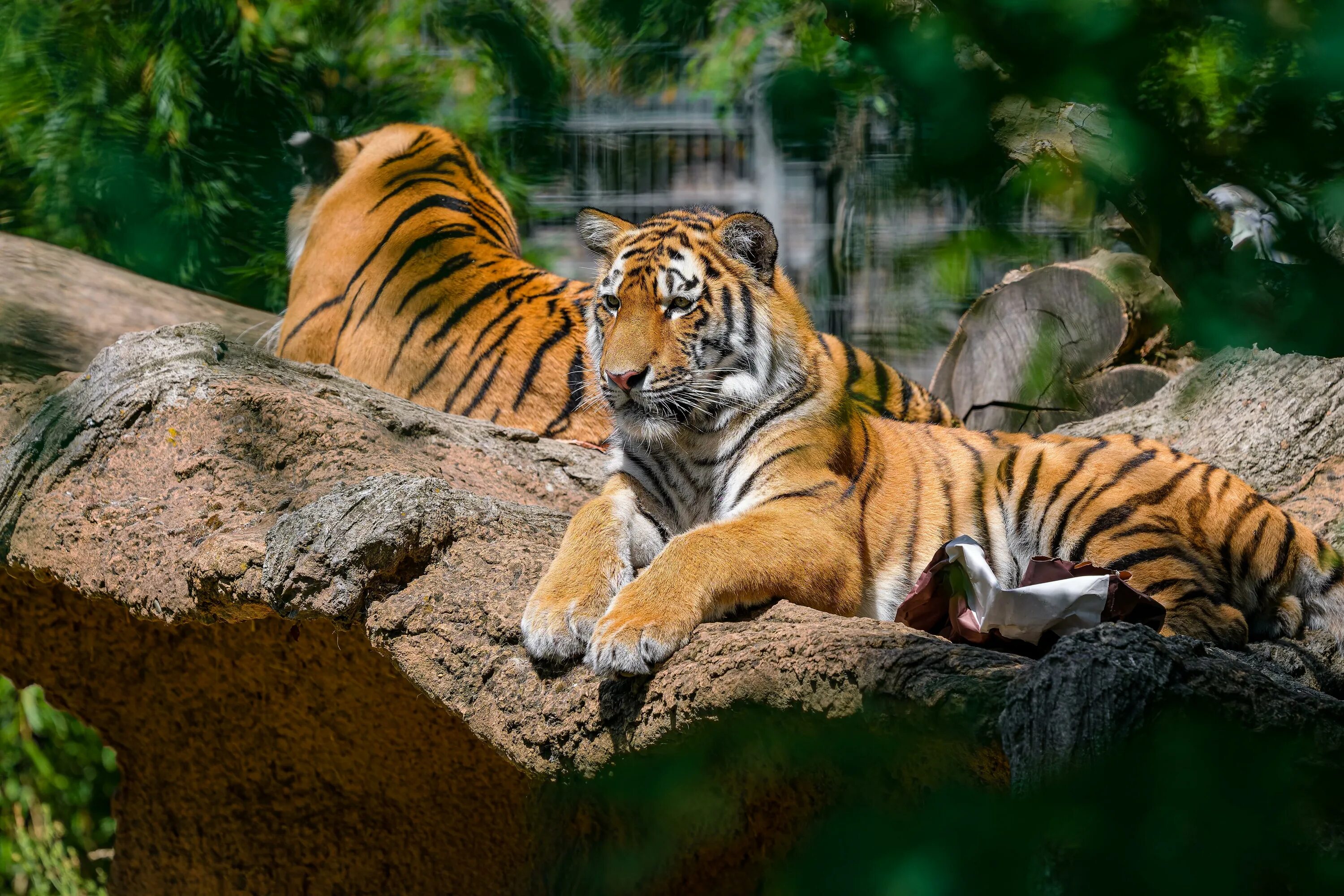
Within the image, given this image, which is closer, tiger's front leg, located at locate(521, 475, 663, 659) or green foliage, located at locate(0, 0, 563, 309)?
green foliage, located at locate(0, 0, 563, 309)

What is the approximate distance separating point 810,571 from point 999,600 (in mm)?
383

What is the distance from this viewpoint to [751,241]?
8.96 feet

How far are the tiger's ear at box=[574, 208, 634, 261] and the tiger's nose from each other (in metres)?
0.49

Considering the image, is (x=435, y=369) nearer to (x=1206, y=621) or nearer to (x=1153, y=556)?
(x=1153, y=556)

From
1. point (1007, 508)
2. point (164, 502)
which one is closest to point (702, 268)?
point (1007, 508)

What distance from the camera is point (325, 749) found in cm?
324

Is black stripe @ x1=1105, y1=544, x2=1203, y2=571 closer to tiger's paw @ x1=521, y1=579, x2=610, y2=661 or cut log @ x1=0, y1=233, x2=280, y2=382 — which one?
tiger's paw @ x1=521, y1=579, x2=610, y2=661

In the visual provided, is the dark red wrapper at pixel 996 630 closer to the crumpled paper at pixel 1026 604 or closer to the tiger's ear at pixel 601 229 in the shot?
the crumpled paper at pixel 1026 604

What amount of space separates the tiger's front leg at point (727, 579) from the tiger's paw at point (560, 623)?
5cm

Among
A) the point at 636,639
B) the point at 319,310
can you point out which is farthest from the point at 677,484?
the point at 319,310

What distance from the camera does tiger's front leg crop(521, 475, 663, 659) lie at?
1.93m

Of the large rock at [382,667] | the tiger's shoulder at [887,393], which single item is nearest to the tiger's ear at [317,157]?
the large rock at [382,667]

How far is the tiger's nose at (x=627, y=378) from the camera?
2.44m

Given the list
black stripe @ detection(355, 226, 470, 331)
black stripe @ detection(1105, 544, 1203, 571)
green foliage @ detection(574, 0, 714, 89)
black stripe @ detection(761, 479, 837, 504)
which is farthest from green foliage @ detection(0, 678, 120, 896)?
green foliage @ detection(574, 0, 714, 89)
